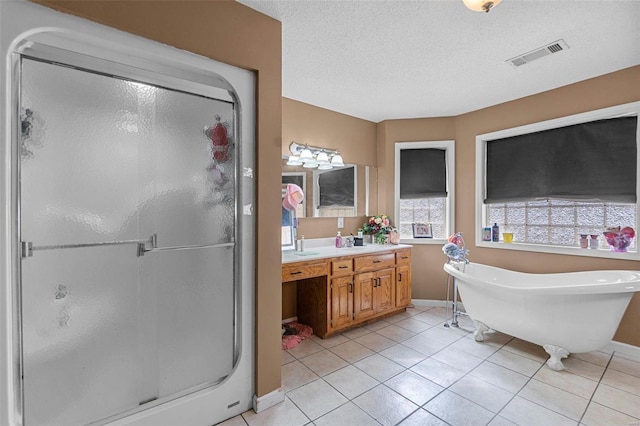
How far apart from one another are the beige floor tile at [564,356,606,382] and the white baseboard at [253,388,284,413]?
2457mm

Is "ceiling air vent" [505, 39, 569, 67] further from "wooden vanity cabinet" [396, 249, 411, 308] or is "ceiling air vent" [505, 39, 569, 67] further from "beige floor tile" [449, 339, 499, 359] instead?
"beige floor tile" [449, 339, 499, 359]

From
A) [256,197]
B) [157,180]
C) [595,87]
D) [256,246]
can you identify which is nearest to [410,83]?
[595,87]

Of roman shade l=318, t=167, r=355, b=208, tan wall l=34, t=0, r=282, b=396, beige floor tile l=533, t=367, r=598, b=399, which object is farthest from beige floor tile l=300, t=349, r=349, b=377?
roman shade l=318, t=167, r=355, b=208

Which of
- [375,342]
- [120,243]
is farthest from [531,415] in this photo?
[120,243]

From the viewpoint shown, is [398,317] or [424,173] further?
[424,173]

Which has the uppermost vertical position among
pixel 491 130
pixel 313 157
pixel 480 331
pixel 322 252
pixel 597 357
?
pixel 491 130

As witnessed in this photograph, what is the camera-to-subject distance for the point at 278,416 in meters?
1.88

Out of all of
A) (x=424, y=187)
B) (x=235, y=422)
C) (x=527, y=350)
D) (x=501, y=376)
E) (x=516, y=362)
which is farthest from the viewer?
(x=424, y=187)

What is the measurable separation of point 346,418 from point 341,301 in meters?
1.29

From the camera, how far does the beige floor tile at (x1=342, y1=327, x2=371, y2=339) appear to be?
3109mm

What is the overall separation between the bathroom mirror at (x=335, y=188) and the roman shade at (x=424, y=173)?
483 mm

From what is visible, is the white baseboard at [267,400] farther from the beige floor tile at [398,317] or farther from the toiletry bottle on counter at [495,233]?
the toiletry bottle on counter at [495,233]

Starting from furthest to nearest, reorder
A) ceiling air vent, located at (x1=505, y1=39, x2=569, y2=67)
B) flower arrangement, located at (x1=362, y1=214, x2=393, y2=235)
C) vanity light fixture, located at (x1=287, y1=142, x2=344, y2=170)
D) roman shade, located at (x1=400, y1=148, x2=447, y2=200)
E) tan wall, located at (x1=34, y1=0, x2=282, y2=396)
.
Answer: roman shade, located at (x1=400, y1=148, x2=447, y2=200) < flower arrangement, located at (x1=362, y1=214, x2=393, y2=235) < vanity light fixture, located at (x1=287, y1=142, x2=344, y2=170) < ceiling air vent, located at (x1=505, y1=39, x2=569, y2=67) < tan wall, located at (x1=34, y1=0, x2=282, y2=396)

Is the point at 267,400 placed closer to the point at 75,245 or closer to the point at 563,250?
the point at 75,245
